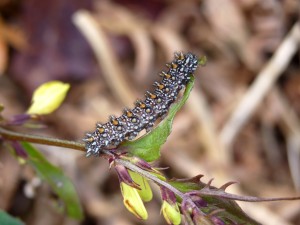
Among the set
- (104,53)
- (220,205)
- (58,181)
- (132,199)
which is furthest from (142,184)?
(104,53)

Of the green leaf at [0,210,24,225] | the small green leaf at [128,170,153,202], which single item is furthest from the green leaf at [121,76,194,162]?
the green leaf at [0,210,24,225]

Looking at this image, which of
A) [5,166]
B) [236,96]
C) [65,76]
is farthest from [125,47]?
[5,166]

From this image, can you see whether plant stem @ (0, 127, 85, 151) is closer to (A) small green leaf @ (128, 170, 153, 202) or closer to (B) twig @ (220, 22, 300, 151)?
(A) small green leaf @ (128, 170, 153, 202)

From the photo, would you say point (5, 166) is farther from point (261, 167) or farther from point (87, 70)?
point (261, 167)

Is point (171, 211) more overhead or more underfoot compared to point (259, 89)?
more underfoot

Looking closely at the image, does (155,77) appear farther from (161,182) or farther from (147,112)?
(161,182)

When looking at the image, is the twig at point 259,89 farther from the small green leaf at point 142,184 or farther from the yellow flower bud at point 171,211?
the yellow flower bud at point 171,211
